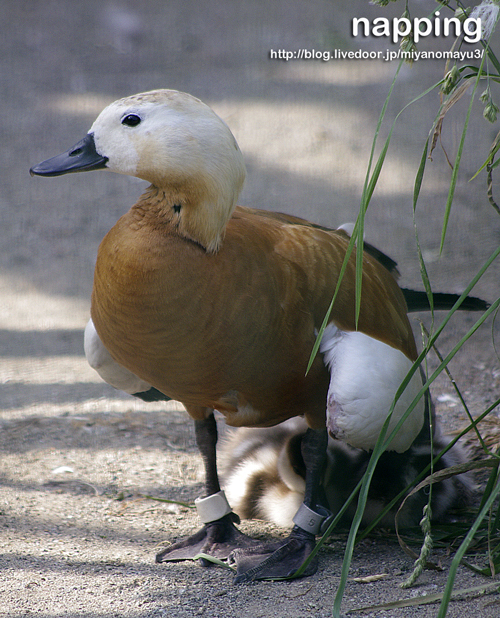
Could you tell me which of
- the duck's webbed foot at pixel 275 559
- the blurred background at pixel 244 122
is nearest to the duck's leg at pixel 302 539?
the duck's webbed foot at pixel 275 559

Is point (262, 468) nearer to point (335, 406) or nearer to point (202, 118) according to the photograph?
point (335, 406)

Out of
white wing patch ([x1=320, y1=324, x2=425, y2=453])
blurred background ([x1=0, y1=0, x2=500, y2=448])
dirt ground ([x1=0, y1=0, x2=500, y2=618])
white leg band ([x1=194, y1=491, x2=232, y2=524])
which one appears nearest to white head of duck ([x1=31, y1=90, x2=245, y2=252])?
white wing patch ([x1=320, y1=324, x2=425, y2=453])

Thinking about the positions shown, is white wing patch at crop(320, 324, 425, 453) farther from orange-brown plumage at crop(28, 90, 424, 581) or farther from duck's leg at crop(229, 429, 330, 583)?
duck's leg at crop(229, 429, 330, 583)

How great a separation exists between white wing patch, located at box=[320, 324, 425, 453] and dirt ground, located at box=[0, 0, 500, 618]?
1.20 feet

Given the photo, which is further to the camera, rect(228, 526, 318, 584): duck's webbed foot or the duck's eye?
rect(228, 526, 318, 584): duck's webbed foot

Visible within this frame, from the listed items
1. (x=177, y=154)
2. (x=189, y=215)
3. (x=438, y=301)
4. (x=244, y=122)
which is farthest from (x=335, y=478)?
(x=244, y=122)

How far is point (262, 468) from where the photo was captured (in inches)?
72.4

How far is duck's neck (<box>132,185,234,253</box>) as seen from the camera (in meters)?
1.27

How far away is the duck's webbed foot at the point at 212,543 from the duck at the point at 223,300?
0.07ft

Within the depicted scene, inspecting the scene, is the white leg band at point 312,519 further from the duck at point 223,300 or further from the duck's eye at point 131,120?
the duck's eye at point 131,120

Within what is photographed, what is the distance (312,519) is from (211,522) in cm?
27

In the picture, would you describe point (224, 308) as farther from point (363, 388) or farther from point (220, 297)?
point (363, 388)

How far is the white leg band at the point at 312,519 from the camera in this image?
1540mm

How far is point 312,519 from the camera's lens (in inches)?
60.7
